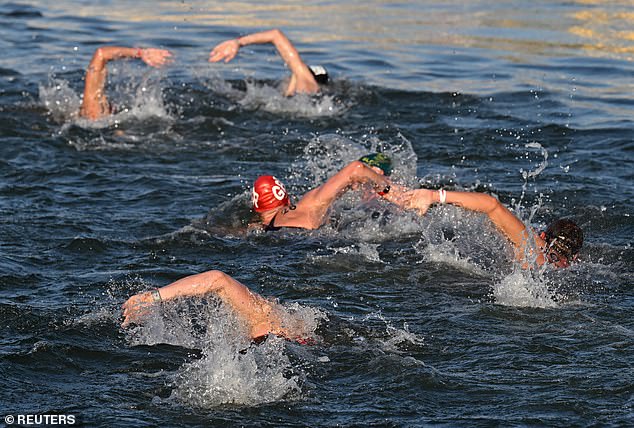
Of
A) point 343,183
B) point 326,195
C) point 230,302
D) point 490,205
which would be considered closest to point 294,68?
point 326,195

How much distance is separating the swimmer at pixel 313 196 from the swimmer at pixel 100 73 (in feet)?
9.96

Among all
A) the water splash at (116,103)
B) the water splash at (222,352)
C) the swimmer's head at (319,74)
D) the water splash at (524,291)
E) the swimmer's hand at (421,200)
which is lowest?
the water splash at (222,352)

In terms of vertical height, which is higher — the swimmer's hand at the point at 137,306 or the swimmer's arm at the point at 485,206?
the swimmer's arm at the point at 485,206

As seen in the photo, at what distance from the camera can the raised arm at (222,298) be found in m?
7.69

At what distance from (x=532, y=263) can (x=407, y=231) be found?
6.19 ft

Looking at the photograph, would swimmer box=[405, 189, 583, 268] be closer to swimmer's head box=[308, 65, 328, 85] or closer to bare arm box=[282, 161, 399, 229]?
bare arm box=[282, 161, 399, 229]

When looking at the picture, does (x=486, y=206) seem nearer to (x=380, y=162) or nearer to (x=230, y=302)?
(x=380, y=162)

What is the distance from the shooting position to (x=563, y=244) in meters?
9.43

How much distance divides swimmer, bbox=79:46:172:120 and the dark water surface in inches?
8.8

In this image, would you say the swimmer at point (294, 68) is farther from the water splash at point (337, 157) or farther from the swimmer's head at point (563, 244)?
the swimmer's head at point (563, 244)

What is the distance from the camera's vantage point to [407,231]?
10.9 m

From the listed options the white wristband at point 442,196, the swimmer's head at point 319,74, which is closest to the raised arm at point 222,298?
the white wristband at point 442,196

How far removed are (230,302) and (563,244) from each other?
9.98 ft

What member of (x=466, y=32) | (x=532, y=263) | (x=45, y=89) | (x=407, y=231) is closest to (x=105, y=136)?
(x=45, y=89)
